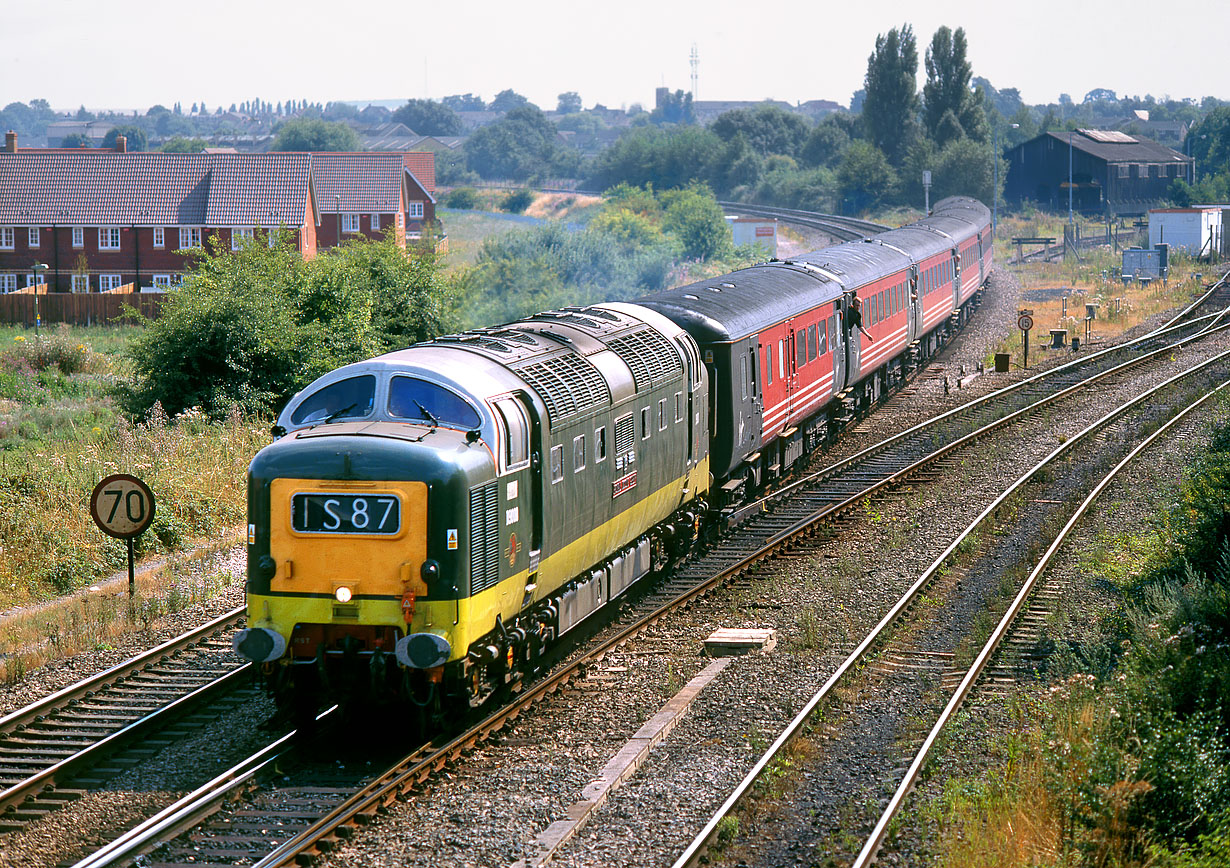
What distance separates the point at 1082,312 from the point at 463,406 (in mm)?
47415

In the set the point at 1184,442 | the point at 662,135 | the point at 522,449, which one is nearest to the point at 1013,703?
the point at 522,449

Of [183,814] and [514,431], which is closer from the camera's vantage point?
[183,814]

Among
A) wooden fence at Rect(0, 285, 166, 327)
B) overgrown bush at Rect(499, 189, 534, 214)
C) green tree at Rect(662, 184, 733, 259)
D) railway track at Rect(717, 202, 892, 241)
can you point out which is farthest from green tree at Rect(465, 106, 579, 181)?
wooden fence at Rect(0, 285, 166, 327)

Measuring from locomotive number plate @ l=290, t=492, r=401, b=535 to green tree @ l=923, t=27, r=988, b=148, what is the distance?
9786 cm

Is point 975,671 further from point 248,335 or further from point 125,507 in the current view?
point 248,335

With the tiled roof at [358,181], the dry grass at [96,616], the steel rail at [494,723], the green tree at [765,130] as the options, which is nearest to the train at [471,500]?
the steel rail at [494,723]

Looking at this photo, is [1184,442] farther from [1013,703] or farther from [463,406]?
[463,406]

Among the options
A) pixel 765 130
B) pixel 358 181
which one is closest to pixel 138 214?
pixel 358 181

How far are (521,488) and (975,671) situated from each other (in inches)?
214

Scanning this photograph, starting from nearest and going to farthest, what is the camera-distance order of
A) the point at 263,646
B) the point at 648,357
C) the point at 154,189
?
the point at 263,646, the point at 648,357, the point at 154,189

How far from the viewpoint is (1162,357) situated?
41.0 m

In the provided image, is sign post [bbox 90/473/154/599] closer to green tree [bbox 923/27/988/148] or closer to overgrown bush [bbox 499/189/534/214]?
green tree [bbox 923/27/988/148]

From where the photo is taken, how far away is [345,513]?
447 inches

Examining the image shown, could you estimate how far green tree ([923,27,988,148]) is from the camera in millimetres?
102875
